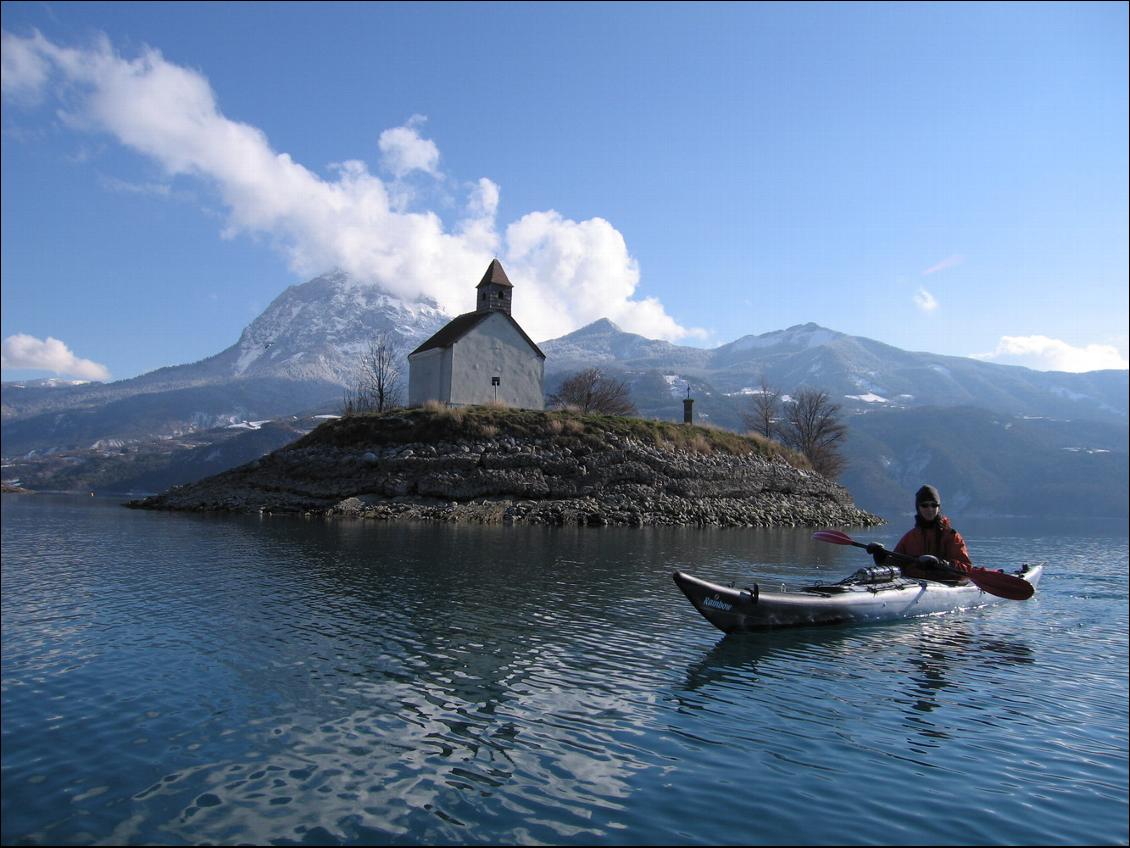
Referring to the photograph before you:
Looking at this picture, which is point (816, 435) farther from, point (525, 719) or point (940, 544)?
point (525, 719)

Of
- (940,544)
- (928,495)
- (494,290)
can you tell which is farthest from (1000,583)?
(494,290)

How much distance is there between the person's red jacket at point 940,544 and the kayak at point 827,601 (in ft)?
2.48

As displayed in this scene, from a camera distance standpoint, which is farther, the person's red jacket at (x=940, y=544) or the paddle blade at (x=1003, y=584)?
the person's red jacket at (x=940, y=544)

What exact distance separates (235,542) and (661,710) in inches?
1044

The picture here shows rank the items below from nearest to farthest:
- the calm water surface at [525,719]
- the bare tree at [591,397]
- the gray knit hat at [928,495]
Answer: the calm water surface at [525,719] → the gray knit hat at [928,495] → the bare tree at [591,397]

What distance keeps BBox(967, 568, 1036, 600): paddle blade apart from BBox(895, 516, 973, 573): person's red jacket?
783mm

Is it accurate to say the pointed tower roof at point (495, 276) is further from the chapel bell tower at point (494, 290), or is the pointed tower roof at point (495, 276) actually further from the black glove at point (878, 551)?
the black glove at point (878, 551)

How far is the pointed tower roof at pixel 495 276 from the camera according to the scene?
63.3m

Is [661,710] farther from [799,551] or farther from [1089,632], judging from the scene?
[799,551]

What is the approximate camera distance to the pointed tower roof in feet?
208

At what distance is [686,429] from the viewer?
62531 millimetres

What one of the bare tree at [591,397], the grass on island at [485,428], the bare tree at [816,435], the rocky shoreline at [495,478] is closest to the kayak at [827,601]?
the rocky shoreline at [495,478]

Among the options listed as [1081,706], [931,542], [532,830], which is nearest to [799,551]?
[931,542]

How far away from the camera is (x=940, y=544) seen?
2056cm
